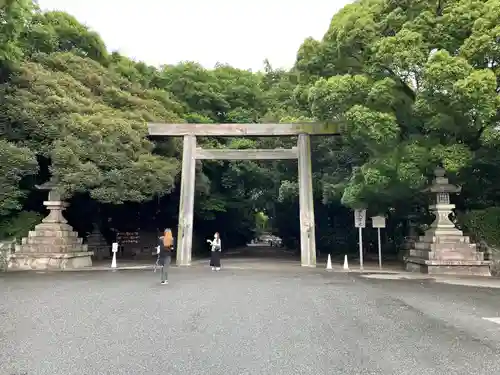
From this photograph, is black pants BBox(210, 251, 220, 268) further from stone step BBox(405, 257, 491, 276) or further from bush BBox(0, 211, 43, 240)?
bush BBox(0, 211, 43, 240)

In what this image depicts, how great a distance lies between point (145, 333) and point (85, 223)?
19486mm

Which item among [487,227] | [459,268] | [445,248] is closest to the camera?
[459,268]

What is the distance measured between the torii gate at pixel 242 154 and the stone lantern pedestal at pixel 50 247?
4.52 m

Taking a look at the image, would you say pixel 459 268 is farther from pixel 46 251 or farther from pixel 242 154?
pixel 46 251

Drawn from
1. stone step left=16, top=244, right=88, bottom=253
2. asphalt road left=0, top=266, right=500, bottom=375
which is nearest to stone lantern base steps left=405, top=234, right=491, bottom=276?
asphalt road left=0, top=266, right=500, bottom=375

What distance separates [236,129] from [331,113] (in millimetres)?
4705

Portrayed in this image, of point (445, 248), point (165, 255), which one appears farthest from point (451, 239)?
point (165, 255)

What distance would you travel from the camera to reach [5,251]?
17.5 m

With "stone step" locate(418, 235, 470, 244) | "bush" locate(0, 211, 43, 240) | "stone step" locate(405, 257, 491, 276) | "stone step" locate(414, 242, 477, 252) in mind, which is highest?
"bush" locate(0, 211, 43, 240)

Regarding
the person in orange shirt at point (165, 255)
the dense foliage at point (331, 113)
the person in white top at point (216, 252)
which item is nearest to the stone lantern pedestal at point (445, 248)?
the dense foliage at point (331, 113)

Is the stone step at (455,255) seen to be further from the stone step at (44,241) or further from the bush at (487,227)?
the stone step at (44,241)

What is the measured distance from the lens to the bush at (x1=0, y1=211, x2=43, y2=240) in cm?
1862

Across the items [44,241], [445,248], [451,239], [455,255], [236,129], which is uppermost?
[236,129]

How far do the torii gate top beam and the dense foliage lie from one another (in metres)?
0.85
